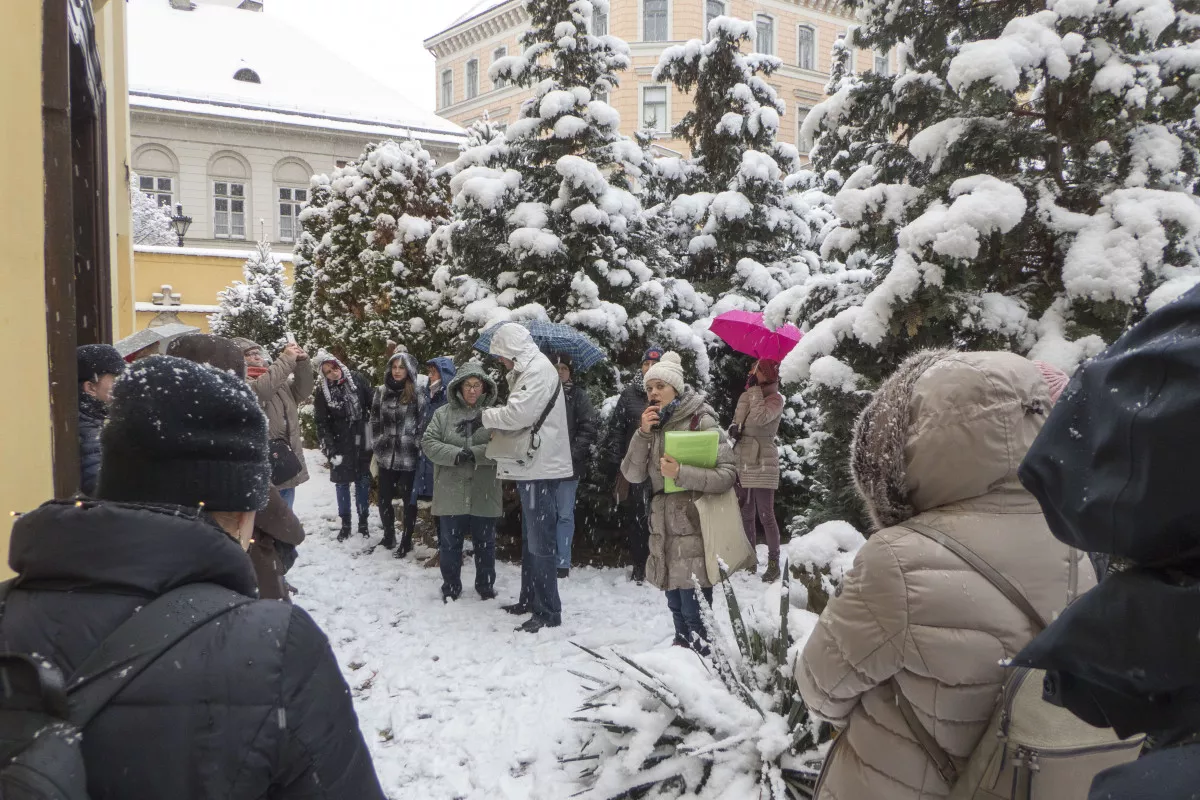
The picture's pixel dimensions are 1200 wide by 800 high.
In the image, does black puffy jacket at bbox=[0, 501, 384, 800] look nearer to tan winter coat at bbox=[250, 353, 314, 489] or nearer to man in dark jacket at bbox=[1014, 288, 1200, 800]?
man in dark jacket at bbox=[1014, 288, 1200, 800]

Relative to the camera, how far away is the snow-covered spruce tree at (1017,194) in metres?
4.38

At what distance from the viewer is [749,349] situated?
7.38m

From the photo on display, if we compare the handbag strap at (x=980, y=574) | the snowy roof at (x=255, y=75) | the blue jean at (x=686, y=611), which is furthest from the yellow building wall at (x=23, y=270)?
the snowy roof at (x=255, y=75)

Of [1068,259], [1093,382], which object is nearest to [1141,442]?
[1093,382]

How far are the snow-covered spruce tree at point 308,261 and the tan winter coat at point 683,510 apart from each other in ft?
32.1

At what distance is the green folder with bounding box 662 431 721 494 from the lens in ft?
16.5

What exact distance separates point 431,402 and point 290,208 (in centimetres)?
3324

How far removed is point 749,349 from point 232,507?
6188 millimetres

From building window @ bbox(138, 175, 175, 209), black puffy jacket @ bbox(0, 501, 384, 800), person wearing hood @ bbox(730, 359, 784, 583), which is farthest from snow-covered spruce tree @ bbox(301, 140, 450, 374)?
building window @ bbox(138, 175, 175, 209)

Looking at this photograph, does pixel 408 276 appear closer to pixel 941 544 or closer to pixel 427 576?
pixel 427 576

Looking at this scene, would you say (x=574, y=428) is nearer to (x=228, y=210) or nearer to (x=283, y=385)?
(x=283, y=385)

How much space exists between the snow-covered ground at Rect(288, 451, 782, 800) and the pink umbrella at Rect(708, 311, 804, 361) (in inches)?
82.6

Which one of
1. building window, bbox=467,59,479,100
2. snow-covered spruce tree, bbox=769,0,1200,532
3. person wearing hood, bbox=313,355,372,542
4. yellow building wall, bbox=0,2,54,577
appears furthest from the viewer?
building window, bbox=467,59,479,100

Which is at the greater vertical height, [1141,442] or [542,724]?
[1141,442]
